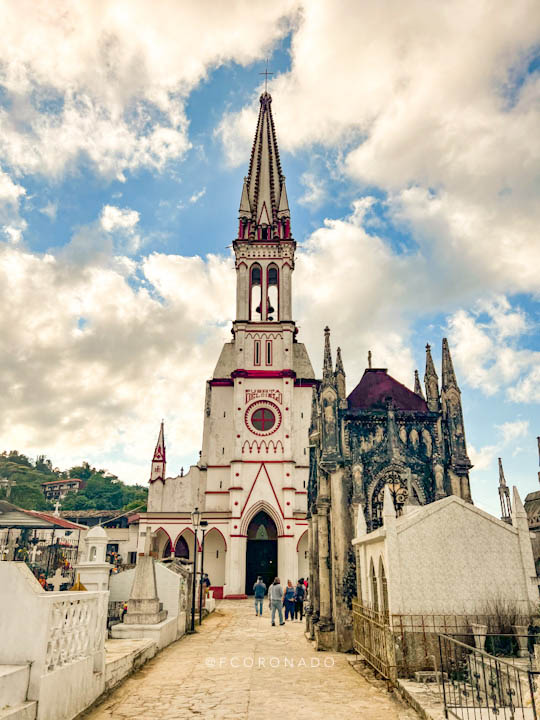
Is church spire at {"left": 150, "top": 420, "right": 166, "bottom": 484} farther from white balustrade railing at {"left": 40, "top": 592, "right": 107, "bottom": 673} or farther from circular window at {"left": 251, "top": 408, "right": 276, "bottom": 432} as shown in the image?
white balustrade railing at {"left": 40, "top": 592, "right": 107, "bottom": 673}

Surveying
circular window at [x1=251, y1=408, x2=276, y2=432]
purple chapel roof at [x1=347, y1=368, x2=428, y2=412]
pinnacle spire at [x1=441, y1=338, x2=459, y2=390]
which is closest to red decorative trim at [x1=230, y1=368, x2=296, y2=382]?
circular window at [x1=251, y1=408, x2=276, y2=432]

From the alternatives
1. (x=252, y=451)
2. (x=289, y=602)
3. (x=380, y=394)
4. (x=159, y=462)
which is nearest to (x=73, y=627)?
(x=380, y=394)

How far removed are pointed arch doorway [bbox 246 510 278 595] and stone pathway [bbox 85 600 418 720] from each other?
2010 centimetres

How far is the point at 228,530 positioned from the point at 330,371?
66.3 feet

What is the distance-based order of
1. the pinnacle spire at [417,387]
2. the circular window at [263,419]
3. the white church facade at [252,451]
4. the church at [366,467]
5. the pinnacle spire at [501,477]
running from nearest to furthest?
the church at [366,467] < the pinnacle spire at [417,387] < the white church facade at [252,451] < the circular window at [263,419] < the pinnacle spire at [501,477]

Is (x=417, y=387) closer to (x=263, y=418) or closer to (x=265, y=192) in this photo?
(x=263, y=418)

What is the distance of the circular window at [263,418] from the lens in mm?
33875

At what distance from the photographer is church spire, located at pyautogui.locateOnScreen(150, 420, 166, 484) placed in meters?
35.8

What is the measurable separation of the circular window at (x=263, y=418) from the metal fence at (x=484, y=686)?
26.1 metres

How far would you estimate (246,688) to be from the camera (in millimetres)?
8023

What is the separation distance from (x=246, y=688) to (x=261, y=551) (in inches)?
1005

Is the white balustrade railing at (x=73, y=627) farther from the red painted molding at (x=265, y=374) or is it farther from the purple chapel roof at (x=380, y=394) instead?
the red painted molding at (x=265, y=374)

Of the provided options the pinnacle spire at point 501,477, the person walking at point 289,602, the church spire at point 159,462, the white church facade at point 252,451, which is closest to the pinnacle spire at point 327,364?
the person walking at point 289,602

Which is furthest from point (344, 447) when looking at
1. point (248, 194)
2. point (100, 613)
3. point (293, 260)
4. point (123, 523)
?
point (123, 523)
